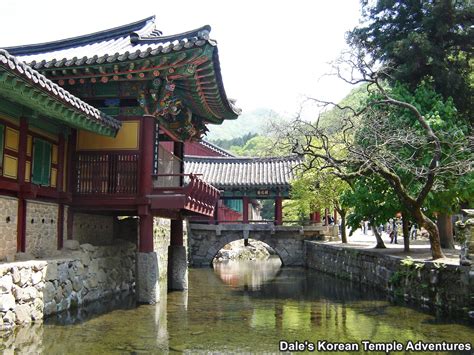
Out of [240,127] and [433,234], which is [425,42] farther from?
[240,127]

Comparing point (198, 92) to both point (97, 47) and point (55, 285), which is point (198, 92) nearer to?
point (97, 47)

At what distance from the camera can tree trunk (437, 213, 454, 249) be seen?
63.7 feet

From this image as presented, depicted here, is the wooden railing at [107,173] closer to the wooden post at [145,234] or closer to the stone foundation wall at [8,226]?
the wooden post at [145,234]

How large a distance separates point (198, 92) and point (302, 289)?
8.78m

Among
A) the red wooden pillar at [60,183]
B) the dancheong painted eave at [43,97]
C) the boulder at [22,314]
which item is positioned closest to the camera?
the dancheong painted eave at [43,97]

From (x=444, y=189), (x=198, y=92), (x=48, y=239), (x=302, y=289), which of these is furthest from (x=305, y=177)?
(x=48, y=239)

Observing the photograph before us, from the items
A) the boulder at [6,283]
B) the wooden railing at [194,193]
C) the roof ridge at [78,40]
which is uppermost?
the roof ridge at [78,40]

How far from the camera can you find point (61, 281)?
11.3 meters

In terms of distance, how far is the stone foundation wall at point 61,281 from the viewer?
30.8ft

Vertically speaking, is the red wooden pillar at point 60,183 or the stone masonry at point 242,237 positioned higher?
the red wooden pillar at point 60,183

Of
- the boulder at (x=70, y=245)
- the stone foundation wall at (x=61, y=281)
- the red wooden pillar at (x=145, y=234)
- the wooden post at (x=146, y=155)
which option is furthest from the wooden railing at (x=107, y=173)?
the stone foundation wall at (x=61, y=281)

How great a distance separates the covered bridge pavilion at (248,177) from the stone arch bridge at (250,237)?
0.77 metres

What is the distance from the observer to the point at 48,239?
12.4 metres

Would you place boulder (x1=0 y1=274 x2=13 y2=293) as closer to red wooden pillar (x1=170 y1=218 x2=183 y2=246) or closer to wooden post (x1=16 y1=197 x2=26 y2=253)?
wooden post (x1=16 y1=197 x2=26 y2=253)
